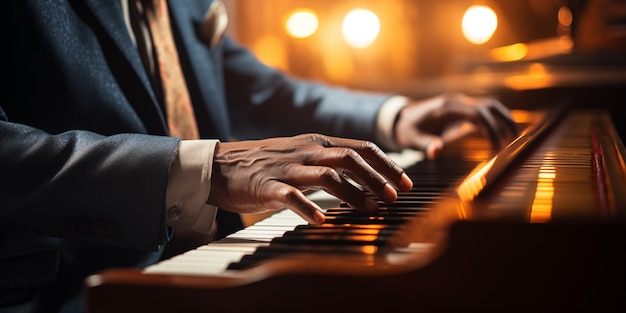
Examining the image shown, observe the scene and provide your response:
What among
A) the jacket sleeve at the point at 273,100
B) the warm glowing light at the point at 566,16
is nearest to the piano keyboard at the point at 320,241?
the jacket sleeve at the point at 273,100

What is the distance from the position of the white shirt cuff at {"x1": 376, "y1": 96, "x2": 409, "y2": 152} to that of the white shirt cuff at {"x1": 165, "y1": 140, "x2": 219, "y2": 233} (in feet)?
3.42

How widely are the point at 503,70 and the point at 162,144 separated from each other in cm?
195

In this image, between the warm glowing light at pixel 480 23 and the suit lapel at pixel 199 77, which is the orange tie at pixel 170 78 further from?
the warm glowing light at pixel 480 23

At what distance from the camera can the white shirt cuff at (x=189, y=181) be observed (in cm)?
112

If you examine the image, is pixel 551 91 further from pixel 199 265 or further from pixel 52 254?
pixel 199 265

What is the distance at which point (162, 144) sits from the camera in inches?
44.6

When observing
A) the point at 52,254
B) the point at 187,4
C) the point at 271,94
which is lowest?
the point at 52,254

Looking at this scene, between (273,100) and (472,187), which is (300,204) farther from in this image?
(273,100)

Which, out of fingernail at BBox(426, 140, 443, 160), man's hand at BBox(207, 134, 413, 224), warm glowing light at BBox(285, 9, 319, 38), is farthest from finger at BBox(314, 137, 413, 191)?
warm glowing light at BBox(285, 9, 319, 38)

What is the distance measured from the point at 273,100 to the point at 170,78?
61 cm

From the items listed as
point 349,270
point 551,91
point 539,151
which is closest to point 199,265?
point 349,270

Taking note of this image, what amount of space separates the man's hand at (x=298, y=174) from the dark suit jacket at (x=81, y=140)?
0.31ft

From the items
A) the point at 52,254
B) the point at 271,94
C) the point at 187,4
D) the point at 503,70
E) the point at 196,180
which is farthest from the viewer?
the point at 503,70

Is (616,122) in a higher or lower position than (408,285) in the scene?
lower
